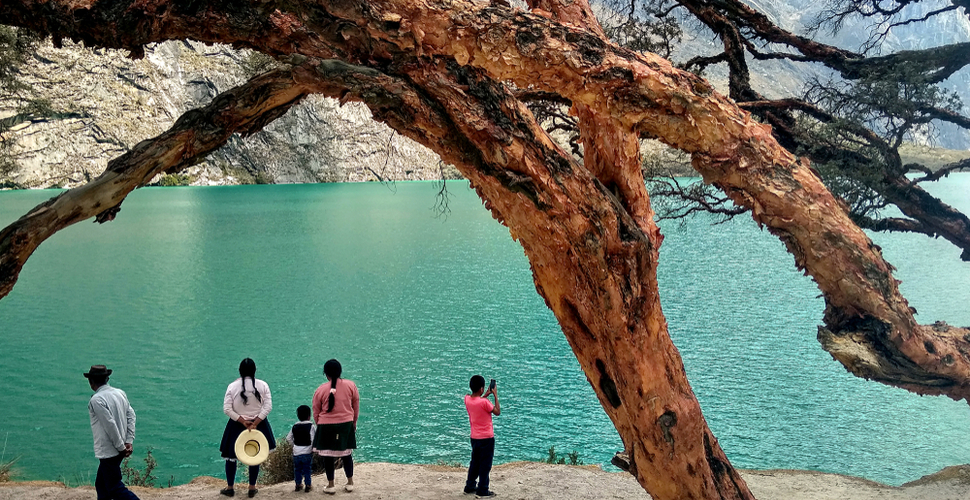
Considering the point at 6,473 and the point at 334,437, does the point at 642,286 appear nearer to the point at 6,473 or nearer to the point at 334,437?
the point at 334,437

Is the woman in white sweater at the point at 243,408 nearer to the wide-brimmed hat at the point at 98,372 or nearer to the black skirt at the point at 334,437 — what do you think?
the black skirt at the point at 334,437

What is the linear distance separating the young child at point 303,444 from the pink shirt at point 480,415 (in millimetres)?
1412

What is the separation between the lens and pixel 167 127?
9075 cm

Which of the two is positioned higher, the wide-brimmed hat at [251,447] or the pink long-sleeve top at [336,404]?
the pink long-sleeve top at [336,404]

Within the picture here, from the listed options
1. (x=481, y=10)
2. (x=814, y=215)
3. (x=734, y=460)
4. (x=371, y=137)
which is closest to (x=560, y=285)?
(x=481, y=10)

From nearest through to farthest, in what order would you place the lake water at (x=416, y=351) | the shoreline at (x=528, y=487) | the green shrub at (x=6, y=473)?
the shoreline at (x=528, y=487) → the green shrub at (x=6, y=473) → the lake water at (x=416, y=351)

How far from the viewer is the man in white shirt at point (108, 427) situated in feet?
16.4

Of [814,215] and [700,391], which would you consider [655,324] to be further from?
[700,391]

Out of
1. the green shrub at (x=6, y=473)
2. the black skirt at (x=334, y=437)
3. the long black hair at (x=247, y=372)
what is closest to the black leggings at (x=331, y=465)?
the black skirt at (x=334, y=437)

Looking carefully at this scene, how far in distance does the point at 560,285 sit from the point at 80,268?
1140 inches

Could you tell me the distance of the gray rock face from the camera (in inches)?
3088

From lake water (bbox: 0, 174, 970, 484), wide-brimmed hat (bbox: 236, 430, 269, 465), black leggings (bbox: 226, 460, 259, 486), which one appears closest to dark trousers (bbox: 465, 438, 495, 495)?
wide-brimmed hat (bbox: 236, 430, 269, 465)

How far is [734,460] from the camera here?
10945mm

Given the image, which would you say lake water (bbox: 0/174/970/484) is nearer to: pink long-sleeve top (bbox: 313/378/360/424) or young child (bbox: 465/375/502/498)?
young child (bbox: 465/375/502/498)
